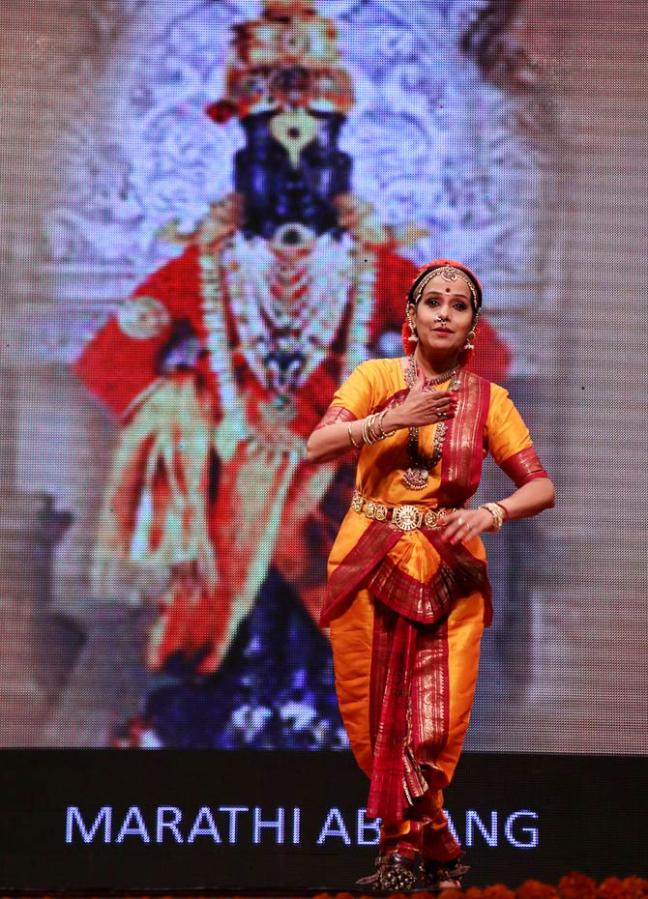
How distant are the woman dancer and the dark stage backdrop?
132 cm

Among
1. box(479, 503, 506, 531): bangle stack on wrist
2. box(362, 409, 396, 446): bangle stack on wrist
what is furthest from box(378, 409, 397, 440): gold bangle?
box(479, 503, 506, 531): bangle stack on wrist

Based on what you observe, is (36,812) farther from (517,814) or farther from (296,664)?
(517,814)

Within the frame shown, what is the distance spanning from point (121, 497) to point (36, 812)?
3.25 feet

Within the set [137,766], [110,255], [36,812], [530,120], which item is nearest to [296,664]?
[137,766]

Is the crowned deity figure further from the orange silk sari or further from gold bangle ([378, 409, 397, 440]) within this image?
gold bangle ([378, 409, 397, 440])

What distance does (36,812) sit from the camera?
480 centimetres

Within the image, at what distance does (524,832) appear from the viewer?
4812 mm

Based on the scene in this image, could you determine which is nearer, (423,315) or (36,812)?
(423,315)

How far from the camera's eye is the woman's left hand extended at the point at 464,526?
131 inches

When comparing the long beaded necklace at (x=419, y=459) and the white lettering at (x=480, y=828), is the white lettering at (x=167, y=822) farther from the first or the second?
the long beaded necklace at (x=419, y=459)

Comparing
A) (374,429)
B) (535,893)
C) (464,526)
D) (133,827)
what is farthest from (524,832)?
(374,429)

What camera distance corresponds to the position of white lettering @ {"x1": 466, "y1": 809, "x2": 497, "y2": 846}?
15.7 feet

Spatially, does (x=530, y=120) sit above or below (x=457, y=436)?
above

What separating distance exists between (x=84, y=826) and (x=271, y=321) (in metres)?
1.65
